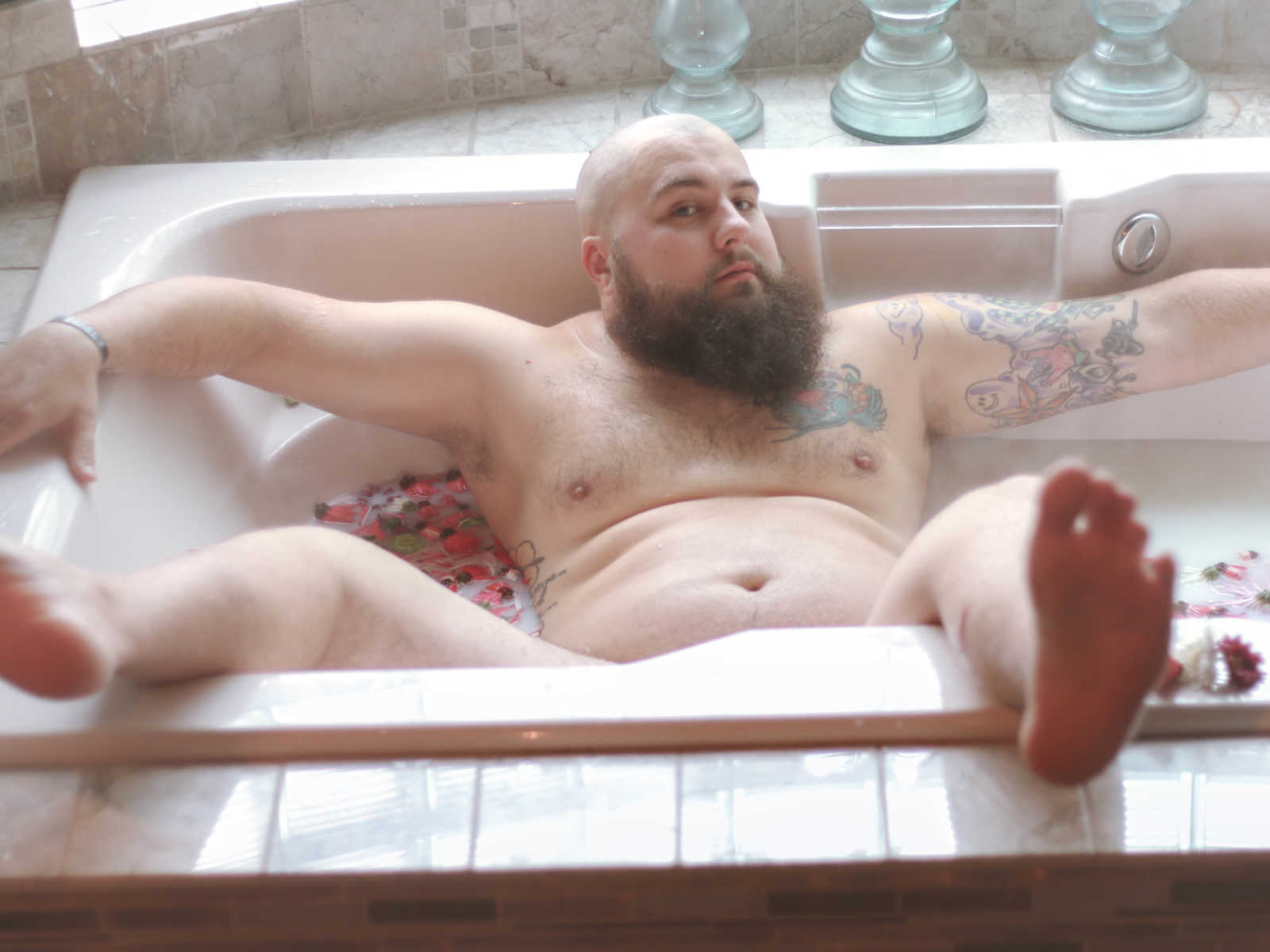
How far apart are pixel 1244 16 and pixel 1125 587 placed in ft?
5.89

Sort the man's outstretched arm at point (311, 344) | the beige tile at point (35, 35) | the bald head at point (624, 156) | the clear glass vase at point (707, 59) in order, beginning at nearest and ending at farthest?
the man's outstretched arm at point (311, 344) < the bald head at point (624, 156) < the beige tile at point (35, 35) < the clear glass vase at point (707, 59)

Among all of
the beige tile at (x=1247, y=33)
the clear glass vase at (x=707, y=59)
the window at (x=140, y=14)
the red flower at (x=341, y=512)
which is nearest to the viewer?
the red flower at (x=341, y=512)

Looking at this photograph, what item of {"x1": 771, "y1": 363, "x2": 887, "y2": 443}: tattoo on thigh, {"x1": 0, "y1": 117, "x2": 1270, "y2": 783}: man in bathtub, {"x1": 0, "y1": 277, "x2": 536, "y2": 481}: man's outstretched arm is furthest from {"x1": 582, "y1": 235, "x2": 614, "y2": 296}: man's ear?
{"x1": 771, "y1": 363, "x2": 887, "y2": 443}: tattoo on thigh

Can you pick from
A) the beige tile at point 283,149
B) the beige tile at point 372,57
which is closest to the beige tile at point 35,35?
the beige tile at point 283,149

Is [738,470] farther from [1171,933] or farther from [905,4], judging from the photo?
[905,4]

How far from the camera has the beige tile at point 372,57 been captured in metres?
2.31

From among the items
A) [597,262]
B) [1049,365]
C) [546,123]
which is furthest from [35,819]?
[546,123]

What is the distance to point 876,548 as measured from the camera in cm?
164

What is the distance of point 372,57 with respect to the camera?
2359 millimetres

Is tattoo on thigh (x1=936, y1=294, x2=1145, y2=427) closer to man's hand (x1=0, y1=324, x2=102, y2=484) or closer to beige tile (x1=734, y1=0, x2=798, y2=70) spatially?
beige tile (x1=734, y1=0, x2=798, y2=70)

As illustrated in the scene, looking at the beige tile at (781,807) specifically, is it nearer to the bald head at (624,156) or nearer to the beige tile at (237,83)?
the bald head at (624,156)

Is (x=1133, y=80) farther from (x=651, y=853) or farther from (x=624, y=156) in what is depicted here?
(x=651, y=853)

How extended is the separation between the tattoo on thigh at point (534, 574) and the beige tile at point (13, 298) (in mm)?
677

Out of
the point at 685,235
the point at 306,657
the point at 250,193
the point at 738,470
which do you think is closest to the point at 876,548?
the point at 738,470
